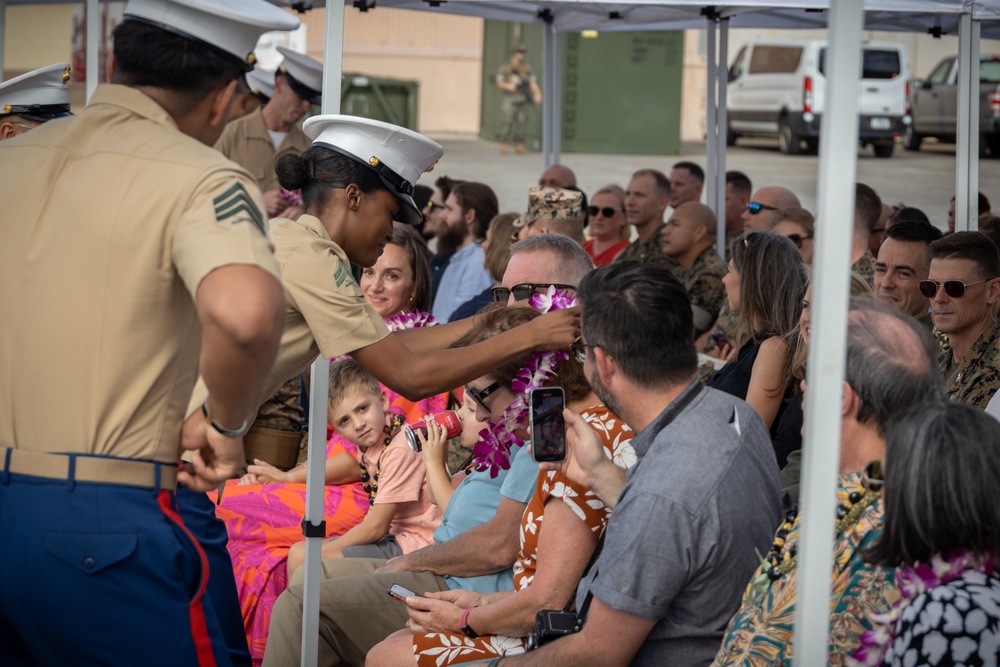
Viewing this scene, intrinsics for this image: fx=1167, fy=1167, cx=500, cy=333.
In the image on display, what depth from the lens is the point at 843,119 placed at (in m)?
1.72

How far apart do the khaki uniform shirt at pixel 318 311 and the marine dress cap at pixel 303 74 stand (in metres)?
4.49

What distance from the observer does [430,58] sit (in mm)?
28031

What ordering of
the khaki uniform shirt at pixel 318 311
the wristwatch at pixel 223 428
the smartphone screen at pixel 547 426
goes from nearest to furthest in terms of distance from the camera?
the wristwatch at pixel 223 428, the smartphone screen at pixel 547 426, the khaki uniform shirt at pixel 318 311

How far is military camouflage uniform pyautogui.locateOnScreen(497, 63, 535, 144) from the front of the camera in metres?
22.0

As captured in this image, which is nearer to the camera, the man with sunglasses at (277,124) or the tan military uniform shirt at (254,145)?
the man with sunglasses at (277,124)

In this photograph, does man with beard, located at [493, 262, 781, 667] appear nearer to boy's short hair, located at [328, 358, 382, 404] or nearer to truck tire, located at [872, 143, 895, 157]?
boy's short hair, located at [328, 358, 382, 404]

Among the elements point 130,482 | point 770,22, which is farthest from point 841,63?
point 770,22

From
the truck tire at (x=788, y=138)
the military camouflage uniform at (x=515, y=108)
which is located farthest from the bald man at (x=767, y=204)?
the truck tire at (x=788, y=138)

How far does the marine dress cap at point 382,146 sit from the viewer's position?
3131 mm

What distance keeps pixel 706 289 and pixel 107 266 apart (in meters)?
5.16

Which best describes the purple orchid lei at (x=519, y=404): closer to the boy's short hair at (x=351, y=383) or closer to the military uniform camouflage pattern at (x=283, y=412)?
the boy's short hair at (x=351, y=383)

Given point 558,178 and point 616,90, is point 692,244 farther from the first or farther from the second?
point 616,90

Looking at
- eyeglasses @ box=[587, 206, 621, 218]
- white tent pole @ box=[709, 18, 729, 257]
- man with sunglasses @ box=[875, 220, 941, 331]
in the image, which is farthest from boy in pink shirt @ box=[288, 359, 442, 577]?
white tent pole @ box=[709, 18, 729, 257]

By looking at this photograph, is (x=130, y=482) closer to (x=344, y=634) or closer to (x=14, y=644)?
(x=14, y=644)
